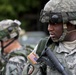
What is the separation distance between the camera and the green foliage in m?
28.3

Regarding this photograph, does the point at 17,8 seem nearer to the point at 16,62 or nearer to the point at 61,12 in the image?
the point at 16,62

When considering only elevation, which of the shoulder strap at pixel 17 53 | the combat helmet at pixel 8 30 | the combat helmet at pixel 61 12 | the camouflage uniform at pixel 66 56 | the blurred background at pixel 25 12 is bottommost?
the blurred background at pixel 25 12

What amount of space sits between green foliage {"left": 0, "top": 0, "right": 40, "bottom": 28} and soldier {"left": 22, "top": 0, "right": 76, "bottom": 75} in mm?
21415

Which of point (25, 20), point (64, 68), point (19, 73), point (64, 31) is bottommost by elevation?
point (25, 20)

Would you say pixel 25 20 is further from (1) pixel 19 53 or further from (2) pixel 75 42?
(2) pixel 75 42

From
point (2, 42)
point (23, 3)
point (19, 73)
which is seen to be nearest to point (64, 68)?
point (19, 73)

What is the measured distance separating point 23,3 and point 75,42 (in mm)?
23739

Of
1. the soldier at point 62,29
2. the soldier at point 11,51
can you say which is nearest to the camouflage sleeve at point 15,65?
the soldier at point 11,51

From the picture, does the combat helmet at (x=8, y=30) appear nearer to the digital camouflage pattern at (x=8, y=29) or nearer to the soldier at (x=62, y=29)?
the digital camouflage pattern at (x=8, y=29)

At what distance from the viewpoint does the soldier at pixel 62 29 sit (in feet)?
20.9

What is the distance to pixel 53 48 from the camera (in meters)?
6.52

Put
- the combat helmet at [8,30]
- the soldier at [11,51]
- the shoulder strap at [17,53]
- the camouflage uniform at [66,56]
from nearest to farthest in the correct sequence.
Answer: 1. the camouflage uniform at [66,56]
2. the soldier at [11,51]
3. the shoulder strap at [17,53]
4. the combat helmet at [8,30]

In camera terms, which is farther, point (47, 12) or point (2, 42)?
point (2, 42)

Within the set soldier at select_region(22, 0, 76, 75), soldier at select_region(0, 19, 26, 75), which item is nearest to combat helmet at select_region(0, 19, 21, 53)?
soldier at select_region(0, 19, 26, 75)
